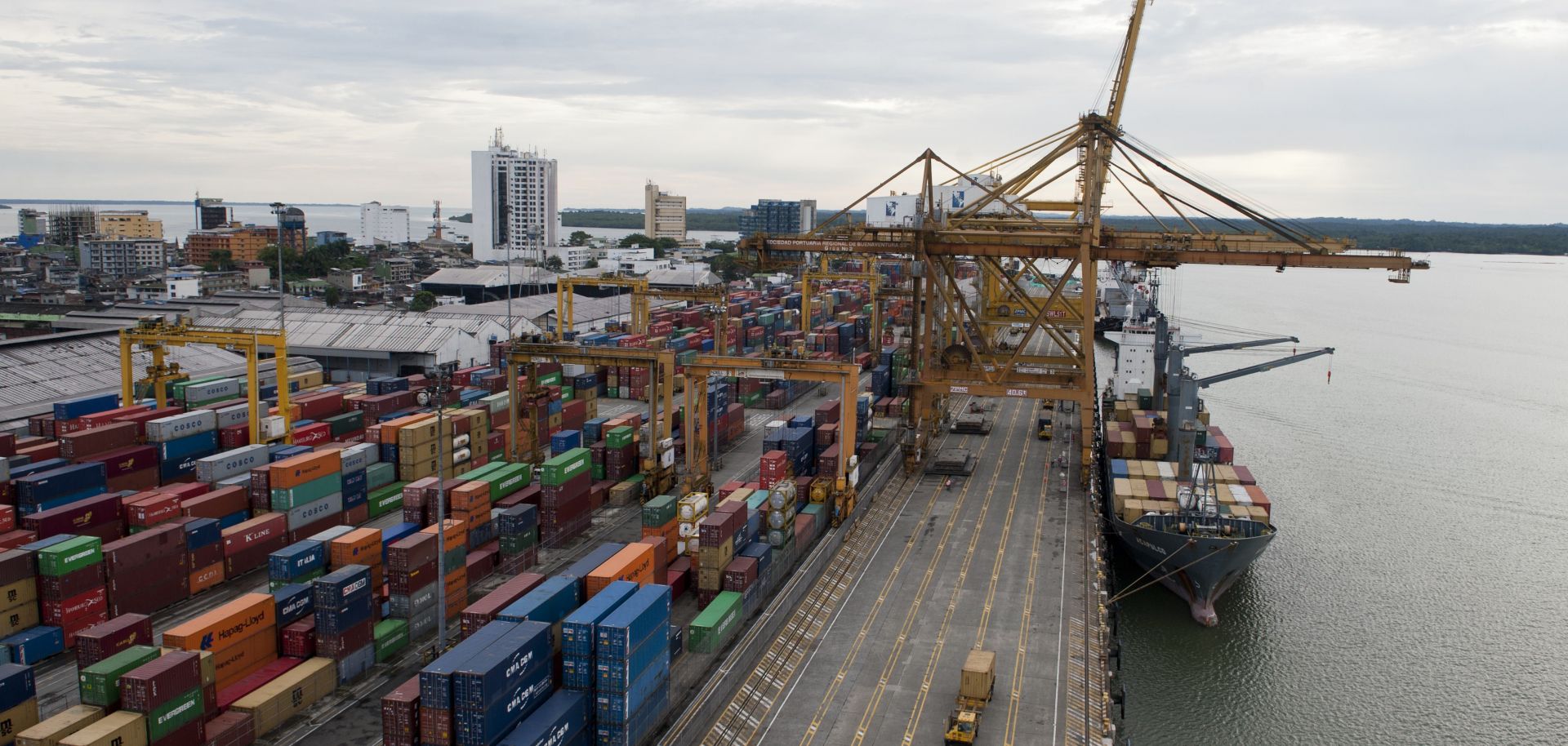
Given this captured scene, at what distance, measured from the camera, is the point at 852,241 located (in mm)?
43375

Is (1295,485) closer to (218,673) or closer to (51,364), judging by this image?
(218,673)

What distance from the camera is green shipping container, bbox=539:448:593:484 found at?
3394cm

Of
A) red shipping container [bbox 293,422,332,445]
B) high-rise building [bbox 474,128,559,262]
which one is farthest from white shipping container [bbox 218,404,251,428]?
high-rise building [bbox 474,128,559,262]

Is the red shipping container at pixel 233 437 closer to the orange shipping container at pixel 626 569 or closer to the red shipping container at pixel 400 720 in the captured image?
the orange shipping container at pixel 626 569

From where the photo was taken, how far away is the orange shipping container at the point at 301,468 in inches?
1271

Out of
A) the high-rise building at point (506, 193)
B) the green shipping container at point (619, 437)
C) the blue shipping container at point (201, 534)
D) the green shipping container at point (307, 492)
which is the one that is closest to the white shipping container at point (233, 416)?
the green shipping container at point (307, 492)

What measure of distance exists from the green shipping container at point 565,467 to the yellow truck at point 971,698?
52.9 feet

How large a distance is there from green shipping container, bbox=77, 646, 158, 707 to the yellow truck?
1688cm

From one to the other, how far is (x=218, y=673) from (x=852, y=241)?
96.4 ft

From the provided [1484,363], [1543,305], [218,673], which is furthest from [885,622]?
[1543,305]

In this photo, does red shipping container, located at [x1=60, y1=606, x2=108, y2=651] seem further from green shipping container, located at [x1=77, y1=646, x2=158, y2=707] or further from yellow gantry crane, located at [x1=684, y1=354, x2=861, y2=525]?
yellow gantry crane, located at [x1=684, y1=354, x2=861, y2=525]

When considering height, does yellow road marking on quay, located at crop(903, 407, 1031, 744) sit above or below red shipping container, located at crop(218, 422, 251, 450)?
below

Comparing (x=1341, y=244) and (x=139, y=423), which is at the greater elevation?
(x=1341, y=244)

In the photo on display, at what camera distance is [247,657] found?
2258 centimetres
